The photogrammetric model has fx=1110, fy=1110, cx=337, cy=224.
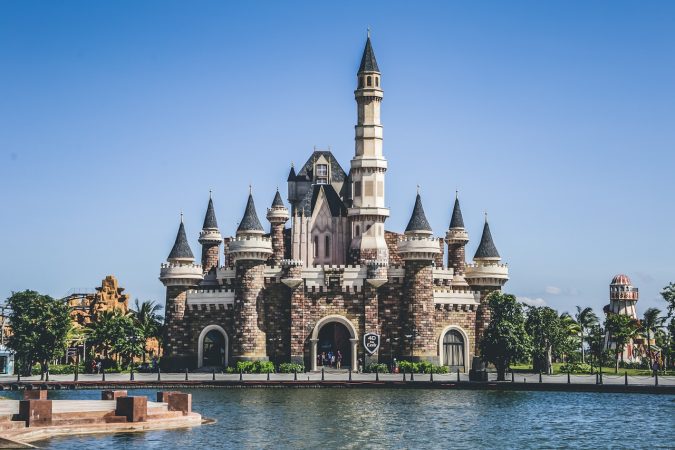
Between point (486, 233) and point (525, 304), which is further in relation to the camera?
point (486, 233)

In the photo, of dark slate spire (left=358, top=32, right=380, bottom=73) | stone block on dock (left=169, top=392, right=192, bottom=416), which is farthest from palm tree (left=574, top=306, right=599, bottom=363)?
stone block on dock (left=169, top=392, right=192, bottom=416)

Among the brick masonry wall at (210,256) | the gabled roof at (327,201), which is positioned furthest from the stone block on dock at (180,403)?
the brick masonry wall at (210,256)

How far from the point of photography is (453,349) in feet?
294

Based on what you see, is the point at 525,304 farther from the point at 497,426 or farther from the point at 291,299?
the point at 497,426

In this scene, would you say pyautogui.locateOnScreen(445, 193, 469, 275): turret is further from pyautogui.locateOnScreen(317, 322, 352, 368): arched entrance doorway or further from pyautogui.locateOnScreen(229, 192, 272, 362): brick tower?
pyautogui.locateOnScreen(229, 192, 272, 362): brick tower

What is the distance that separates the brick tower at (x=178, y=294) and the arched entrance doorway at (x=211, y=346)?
1.27 meters

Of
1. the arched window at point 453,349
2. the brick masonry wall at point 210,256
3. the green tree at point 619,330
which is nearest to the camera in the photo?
the arched window at point 453,349

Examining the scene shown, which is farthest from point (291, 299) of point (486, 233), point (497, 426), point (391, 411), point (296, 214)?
point (497, 426)

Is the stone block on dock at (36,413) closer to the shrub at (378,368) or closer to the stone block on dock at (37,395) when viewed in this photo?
the stone block on dock at (37,395)

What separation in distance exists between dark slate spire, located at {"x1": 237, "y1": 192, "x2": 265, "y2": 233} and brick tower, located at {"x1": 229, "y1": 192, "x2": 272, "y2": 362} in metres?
0.08

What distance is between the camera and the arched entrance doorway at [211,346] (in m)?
89.4

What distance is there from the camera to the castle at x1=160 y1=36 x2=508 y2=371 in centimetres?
8700

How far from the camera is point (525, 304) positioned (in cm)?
8631

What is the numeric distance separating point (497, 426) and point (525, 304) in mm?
35627
